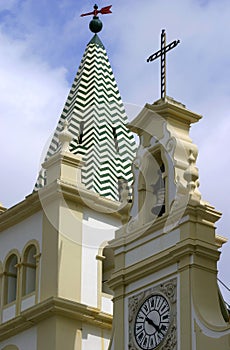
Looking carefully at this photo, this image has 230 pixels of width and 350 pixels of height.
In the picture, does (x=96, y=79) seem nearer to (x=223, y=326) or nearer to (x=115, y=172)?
(x=115, y=172)

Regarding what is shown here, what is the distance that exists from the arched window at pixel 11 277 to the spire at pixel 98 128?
190 cm

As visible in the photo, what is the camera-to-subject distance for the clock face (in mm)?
24500

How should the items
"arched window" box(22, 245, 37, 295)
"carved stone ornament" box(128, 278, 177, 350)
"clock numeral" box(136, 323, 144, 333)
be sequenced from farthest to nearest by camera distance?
"arched window" box(22, 245, 37, 295)
"clock numeral" box(136, 323, 144, 333)
"carved stone ornament" box(128, 278, 177, 350)

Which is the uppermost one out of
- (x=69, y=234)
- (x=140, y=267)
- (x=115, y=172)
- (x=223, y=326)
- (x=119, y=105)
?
(x=119, y=105)

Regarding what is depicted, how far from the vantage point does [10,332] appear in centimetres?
2911

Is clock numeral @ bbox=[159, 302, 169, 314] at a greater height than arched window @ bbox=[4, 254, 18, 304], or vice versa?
arched window @ bbox=[4, 254, 18, 304]

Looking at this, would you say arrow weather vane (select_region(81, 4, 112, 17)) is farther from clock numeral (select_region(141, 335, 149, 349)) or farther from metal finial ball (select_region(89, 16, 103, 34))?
clock numeral (select_region(141, 335, 149, 349))

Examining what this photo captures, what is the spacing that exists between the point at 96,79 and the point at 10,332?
7109mm

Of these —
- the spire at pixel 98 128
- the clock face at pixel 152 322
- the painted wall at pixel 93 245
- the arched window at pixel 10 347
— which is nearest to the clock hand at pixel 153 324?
the clock face at pixel 152 322

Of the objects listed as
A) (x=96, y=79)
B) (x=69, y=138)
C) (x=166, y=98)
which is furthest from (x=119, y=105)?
(x=166, y=98)

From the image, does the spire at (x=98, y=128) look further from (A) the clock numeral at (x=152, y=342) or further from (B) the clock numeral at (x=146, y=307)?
(A) the clock numeral at (x=152, y=342)

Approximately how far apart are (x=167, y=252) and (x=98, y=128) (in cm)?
739

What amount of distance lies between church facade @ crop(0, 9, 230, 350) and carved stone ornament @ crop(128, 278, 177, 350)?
23 mm

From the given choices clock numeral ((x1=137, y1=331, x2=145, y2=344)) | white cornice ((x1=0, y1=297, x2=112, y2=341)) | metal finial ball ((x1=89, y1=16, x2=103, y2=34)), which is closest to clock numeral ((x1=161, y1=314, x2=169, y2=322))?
clock numeral ((x1=137, y1=331, x2=145, y2=344))
